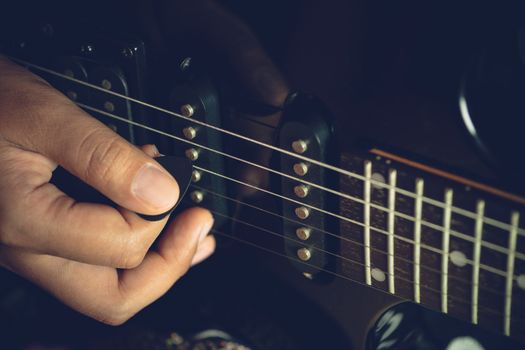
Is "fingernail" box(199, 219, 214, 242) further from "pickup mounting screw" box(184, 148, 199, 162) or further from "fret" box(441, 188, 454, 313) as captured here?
"fret" box(441, 188, 454, 313)

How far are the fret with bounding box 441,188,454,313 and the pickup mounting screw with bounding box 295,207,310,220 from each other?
0.15 metres

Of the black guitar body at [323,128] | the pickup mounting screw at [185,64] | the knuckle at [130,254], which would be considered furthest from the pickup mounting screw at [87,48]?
the knuckle at [130,254]

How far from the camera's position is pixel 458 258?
0.61m

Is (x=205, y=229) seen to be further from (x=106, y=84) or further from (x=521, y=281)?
(x=521, y=281)

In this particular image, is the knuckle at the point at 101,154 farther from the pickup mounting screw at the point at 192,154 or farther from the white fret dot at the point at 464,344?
the white fret dot at the point at 464,344

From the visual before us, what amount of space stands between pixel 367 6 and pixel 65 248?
1.38 feet

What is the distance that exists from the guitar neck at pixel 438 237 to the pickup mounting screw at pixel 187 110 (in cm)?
20

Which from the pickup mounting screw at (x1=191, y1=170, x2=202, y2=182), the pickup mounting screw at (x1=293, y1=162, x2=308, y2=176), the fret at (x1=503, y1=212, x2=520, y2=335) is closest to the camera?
the fret at (x1=503, y1=212, x2=520, y2=335)

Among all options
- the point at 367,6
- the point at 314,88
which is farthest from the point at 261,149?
the point at 367,6

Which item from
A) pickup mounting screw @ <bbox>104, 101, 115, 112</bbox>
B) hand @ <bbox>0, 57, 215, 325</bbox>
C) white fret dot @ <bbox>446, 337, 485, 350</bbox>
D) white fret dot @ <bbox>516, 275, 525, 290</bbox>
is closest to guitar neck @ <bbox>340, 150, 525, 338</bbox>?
white fret dot @ <bbox>516, 275, 525, 290</bbox>

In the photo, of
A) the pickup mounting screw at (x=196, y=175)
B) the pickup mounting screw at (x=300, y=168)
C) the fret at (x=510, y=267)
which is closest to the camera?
the fret at (x=510, y=267)

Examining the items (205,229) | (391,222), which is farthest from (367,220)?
(205,229)

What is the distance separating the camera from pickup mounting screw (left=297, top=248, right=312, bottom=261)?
716 mm

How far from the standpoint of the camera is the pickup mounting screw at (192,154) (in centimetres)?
75
